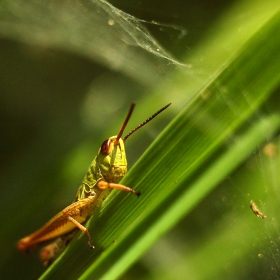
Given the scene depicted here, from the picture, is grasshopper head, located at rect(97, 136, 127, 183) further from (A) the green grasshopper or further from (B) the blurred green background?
(B) the blurred green background

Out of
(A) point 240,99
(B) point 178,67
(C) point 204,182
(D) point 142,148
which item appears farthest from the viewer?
(D) point 142,148

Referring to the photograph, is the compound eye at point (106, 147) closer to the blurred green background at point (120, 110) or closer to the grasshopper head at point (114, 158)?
the grasshopper head at point (114, 158)


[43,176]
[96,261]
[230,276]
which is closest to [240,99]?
[230,276]

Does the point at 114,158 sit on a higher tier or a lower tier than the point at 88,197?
higher

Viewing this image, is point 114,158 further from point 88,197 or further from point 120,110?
point 120,110

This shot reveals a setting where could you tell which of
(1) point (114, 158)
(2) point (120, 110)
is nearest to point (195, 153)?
(1) point (114, 158)

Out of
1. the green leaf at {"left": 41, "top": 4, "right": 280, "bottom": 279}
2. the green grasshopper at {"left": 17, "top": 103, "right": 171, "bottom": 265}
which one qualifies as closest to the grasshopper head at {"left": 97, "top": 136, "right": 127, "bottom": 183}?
the green grasshopper at {"left": 17, "top": 103, "right": 171, "bottom": 265}

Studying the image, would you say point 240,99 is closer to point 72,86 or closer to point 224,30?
point 224,30
